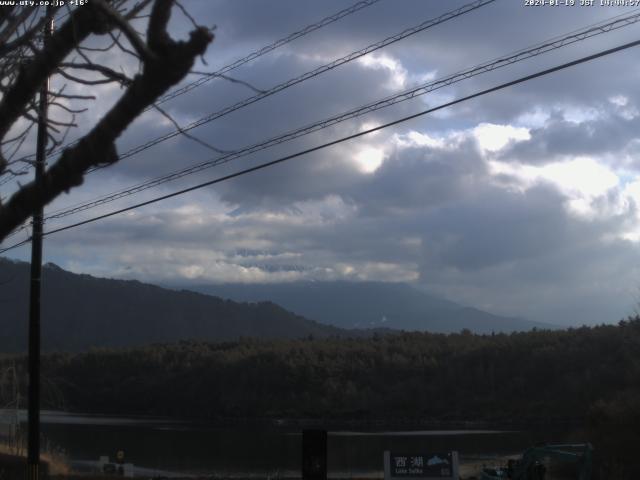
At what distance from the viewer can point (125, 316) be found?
180000mm

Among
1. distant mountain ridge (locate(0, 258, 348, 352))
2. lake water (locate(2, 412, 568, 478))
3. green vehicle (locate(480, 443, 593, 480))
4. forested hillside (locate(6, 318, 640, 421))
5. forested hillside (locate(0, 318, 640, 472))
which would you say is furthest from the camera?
distant mountain ridge (locate(0, 258, 348, 352))

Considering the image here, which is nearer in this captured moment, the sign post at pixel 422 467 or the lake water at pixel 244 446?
the sign post at pixel 422 467

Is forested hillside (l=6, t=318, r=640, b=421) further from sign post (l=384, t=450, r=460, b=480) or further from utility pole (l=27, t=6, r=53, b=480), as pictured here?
utility pole (l=27, t=6, r=53, b=480)

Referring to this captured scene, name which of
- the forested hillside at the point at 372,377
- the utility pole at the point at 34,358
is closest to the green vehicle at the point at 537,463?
the utility pole at the point at 34,358

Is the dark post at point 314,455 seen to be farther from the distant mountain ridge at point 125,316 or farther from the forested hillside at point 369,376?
the distant mountain ridge at point 125,316

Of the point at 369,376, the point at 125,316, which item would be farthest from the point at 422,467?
the point at 125,316

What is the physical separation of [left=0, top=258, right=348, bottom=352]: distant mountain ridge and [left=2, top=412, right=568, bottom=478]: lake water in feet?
325

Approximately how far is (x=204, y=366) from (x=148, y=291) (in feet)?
327

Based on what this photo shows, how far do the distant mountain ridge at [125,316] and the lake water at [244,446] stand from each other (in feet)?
325

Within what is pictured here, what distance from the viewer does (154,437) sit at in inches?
2212

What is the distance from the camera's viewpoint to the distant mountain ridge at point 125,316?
164750mm

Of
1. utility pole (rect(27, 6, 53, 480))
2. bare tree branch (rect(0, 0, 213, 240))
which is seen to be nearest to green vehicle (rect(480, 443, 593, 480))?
utility pole (rect(27, 6, 53, 480))

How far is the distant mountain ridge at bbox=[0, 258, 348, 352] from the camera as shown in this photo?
541 feet

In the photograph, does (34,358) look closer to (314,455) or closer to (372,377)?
(314,455)
